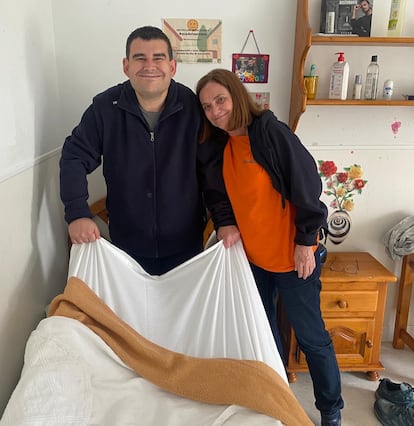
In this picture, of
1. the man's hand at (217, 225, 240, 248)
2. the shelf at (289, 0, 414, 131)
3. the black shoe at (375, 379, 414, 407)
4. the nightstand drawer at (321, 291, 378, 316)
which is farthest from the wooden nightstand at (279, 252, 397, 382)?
the shelf at (289, 0, 414, 131)

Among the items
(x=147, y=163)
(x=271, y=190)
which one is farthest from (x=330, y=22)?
(x=147, y=163)

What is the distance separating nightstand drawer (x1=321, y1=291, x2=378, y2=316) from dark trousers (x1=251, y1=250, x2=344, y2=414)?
0.32m

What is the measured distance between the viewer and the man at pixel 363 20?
2.02m

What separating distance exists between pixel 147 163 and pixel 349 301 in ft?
3.77

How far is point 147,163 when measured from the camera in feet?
5.59

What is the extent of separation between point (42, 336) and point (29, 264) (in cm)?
44

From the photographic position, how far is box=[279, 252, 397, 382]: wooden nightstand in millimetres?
2113

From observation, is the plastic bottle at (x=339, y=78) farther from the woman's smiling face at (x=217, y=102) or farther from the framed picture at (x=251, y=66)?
the woman's smiling face at (x=217, y=102)

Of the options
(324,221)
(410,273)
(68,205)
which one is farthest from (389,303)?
(68,205)

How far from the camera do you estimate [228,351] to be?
4.94 ft

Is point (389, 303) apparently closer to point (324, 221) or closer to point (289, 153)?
point (324, 221)

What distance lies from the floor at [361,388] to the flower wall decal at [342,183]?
2.72 ft

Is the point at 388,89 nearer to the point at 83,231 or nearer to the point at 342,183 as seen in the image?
the point at 342,183

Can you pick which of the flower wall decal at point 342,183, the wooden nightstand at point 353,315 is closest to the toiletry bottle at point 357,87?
the flower wall decal at point 342,183
